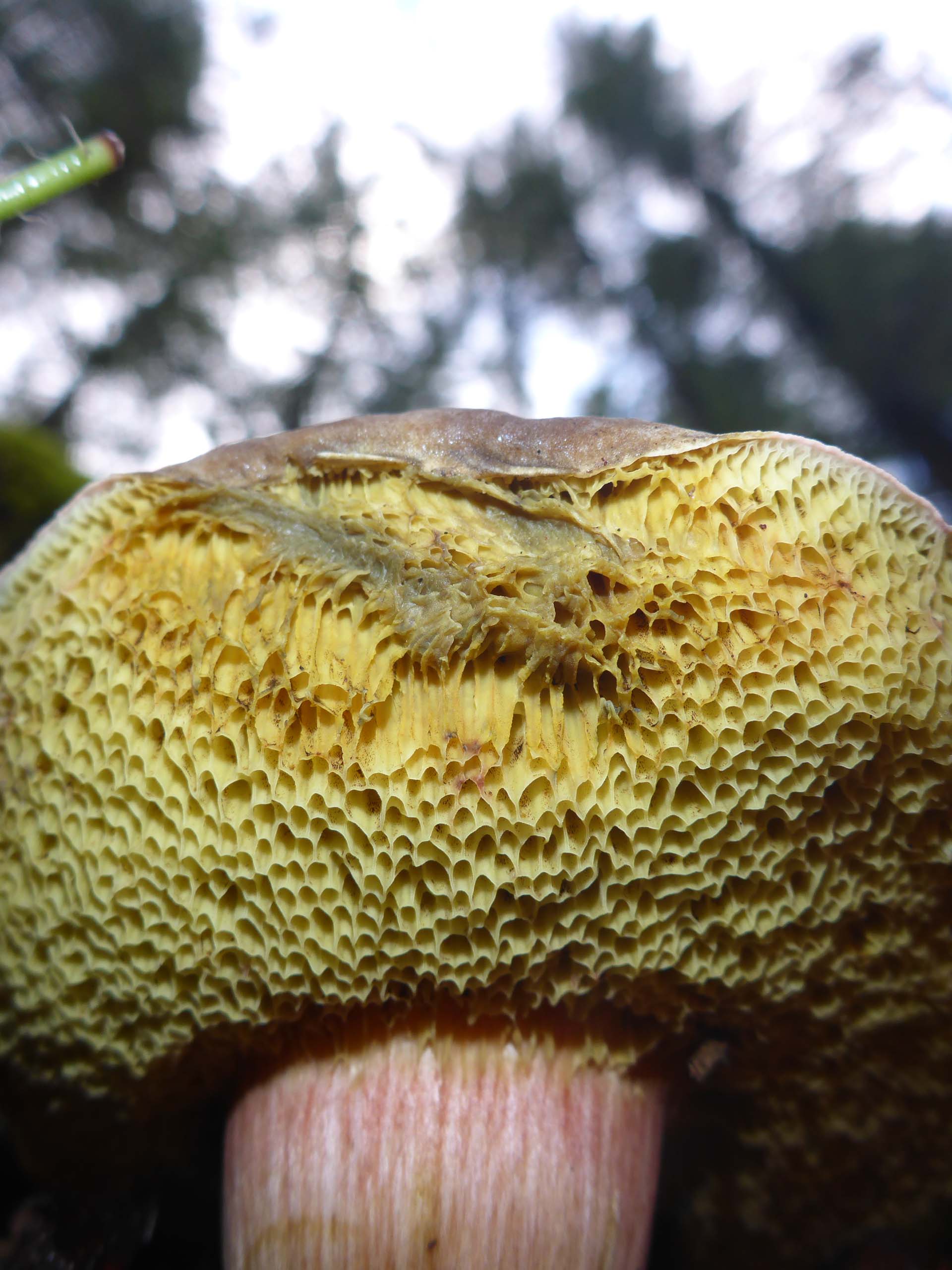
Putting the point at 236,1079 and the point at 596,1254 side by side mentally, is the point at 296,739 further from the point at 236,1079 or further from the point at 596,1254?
the point at 596,1254

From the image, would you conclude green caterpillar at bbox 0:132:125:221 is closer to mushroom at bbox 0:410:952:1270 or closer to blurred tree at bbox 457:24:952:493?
mushroom at bbox 0:410:952:1270

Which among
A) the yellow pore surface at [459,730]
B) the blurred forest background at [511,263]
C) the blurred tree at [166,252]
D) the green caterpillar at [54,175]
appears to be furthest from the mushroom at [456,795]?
the blurred forest background at [511,263]

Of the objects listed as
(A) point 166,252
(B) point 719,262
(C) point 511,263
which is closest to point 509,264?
(C) point 511,263

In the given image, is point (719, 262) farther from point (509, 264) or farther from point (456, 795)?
point (456, 795)

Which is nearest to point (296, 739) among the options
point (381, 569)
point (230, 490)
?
point (381, 569)

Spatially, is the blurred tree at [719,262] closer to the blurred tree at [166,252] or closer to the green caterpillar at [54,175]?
the blurred tree at [166,252]

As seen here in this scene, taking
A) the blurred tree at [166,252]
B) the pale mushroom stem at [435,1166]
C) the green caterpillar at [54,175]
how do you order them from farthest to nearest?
the blurred tree at [166,252], the pale mushroom stem at [435,1166], the green caterpillar at [54,175]
